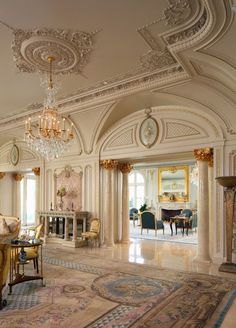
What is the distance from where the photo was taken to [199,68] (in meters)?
4.94

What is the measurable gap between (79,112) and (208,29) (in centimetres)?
485

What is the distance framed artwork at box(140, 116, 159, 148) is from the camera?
305 inches

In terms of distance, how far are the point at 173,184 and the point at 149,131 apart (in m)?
8.32

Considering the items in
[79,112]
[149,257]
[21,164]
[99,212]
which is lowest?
[149,257]

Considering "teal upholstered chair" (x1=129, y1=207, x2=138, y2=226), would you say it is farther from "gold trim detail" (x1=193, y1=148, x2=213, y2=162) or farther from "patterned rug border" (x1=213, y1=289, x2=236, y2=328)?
"patterned rug border" (x1=213, y1=289, x2=236, y2=328)

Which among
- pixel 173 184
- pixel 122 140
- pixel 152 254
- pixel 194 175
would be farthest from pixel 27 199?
pixel 152 254

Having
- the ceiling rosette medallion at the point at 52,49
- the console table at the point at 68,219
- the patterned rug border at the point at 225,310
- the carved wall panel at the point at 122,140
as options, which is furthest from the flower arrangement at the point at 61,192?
the patterned rug border at the point at 225,310

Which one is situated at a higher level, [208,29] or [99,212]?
[208,29]

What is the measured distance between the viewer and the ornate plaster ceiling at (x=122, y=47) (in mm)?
3656

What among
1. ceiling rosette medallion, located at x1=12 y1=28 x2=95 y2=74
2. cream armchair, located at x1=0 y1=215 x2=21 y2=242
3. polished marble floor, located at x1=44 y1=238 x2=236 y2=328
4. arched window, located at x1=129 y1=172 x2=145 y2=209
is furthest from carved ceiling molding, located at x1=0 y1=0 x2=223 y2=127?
arched window, located at x1=129 y1=172 x2=145 y2=209

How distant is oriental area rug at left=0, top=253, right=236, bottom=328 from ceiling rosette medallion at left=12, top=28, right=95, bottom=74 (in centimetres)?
390

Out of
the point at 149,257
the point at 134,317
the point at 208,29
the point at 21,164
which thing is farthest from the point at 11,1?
the point at 21,164

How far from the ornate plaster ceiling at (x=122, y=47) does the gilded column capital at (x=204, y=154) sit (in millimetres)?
845

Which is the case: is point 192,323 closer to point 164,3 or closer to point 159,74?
point 164,3
